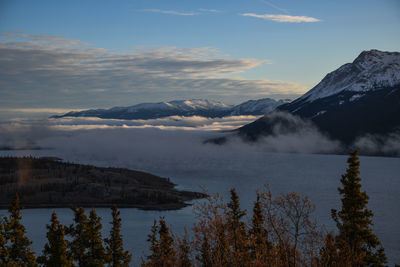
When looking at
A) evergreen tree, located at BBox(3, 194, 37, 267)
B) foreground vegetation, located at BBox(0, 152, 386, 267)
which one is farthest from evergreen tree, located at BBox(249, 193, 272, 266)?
evergreen tree, located at BBox(3, 194, 37, 267)

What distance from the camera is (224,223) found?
603 inches

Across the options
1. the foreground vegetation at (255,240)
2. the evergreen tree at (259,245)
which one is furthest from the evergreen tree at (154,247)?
the evergreen tree at (259,245)

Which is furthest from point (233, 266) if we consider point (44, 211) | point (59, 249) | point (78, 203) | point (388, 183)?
point (388, 183)

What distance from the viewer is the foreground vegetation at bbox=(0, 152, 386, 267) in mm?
14711

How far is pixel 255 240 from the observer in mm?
15594

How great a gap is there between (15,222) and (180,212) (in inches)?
4732

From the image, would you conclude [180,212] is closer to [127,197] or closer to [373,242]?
[127,197]

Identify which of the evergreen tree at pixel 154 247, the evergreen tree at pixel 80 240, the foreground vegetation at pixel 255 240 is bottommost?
the evergreen tree at pixel 154 247

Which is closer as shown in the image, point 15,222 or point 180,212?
point 15,222

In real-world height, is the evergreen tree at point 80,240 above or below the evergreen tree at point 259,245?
below

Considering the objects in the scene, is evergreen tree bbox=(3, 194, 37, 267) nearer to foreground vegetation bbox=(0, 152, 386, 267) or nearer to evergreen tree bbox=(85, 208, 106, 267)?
foreground vegetation bbox=(0, 152, 386, 267)

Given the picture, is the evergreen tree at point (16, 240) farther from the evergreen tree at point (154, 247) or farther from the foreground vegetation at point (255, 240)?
the evergreen tree at point (154, 247)

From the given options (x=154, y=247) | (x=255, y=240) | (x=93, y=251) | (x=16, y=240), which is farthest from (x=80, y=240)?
(x=255, y=240)

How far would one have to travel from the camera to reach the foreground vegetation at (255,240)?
14.7 meters
